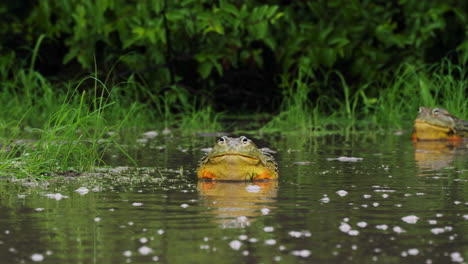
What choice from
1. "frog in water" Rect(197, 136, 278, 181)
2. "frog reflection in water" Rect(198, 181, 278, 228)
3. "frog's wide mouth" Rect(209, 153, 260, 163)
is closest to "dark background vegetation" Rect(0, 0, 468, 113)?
"frog in water" Rect(197, 136, 278, 181)

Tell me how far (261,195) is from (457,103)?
27.8 feet

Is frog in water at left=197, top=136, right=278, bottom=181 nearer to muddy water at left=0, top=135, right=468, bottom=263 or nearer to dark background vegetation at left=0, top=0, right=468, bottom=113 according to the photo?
muddy water at left=0, top=135, right=468, bottom=263

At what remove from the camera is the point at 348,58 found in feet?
58.5

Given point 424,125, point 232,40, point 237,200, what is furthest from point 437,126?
point 237,200

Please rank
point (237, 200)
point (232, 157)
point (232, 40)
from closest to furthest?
point (237, 200) < point (232, 157) < point (232, 40)

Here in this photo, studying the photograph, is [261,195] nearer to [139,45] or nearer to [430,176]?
[430,176]

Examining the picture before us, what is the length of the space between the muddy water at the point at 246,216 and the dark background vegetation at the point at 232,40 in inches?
262

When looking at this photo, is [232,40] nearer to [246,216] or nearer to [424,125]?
[424,125]

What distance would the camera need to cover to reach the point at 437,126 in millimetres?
13445

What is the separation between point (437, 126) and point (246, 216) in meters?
7.62

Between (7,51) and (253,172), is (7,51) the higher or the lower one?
the higher one

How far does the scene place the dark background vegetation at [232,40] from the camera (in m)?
16.6

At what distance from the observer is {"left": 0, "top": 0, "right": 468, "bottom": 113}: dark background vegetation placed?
54.4 feet

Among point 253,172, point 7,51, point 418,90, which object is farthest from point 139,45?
point 253,172
